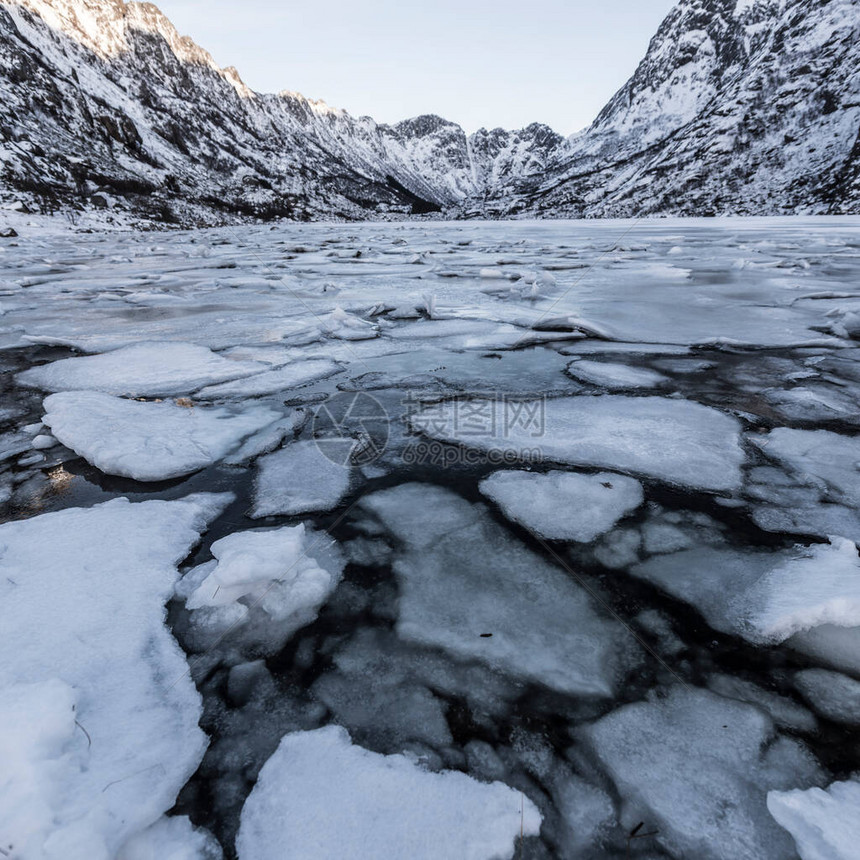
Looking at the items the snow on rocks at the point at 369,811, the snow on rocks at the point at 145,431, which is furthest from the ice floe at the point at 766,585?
the snow on rocks at the point at 145,431

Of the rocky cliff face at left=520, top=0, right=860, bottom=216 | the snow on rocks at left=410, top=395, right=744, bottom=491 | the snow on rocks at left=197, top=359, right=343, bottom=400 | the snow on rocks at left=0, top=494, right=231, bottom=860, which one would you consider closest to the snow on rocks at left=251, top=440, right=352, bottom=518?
the snow on rocks at left=0, top=494, right=231, bottom=860

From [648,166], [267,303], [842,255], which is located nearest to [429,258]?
[267,303]

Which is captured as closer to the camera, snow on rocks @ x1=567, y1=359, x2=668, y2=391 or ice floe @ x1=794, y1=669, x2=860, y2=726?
ice floe @ x1=794, y1=669, x2=860, y2=726

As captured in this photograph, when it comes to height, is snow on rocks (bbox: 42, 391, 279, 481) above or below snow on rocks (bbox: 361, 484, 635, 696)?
above

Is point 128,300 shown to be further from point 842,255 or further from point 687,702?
point 842,255

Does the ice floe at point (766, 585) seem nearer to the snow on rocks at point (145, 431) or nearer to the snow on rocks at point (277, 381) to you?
the snow on rocks at point (145, 431)

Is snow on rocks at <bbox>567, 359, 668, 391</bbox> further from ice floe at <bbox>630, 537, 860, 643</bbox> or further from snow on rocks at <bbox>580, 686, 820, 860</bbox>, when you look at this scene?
snow on rocks at <bbox>580, 686, 820, 860</bbox>
